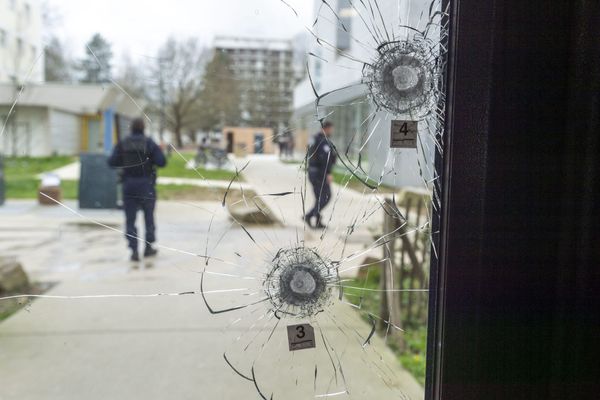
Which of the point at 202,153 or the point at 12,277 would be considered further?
the point at 12,277

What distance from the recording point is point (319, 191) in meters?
1.33

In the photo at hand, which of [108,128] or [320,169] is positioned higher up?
[108,128]

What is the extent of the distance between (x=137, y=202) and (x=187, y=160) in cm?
24

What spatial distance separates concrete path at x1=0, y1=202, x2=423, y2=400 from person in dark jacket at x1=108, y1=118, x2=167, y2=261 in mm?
140

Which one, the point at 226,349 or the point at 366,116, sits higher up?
the point at 366,116

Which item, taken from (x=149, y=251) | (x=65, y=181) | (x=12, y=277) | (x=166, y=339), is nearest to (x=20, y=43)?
(x=149, y=251)

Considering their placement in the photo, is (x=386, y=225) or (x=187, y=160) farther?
(x=386, y=225)

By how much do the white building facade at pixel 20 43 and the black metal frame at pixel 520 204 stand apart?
4.12ft

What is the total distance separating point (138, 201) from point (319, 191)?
1.86 ft

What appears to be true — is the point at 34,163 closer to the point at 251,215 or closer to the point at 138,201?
the point at 138,201

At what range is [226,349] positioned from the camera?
1.39 m

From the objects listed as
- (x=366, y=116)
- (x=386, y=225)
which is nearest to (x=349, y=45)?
(x=366, y=116)

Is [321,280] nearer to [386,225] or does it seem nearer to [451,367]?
[451,367]

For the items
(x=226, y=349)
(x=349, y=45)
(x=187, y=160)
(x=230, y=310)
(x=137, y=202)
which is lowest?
(x=226, y=349)
